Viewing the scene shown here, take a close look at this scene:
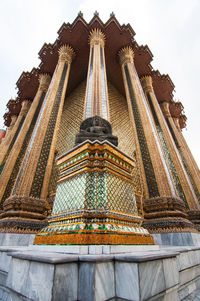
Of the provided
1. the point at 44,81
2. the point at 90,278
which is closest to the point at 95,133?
the point at 90,278

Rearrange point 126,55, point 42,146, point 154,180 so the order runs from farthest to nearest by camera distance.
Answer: point 126,55, point 42,146, point 154,180

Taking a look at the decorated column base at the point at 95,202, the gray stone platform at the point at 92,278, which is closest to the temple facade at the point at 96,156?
the decorated column base at the point at 95,202

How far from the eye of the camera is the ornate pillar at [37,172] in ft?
8.56

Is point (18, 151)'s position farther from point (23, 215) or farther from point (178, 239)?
point (178, 239)

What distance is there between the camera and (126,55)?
234 inches

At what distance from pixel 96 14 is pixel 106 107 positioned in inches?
181

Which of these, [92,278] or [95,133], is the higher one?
[95,133]

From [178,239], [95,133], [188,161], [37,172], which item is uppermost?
[188,161]

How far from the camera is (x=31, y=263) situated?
66 cm

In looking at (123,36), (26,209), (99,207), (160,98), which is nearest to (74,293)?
(99,207)

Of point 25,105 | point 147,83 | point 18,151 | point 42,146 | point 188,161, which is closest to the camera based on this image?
point 42,146

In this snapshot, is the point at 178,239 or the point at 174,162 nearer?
the point at 178,239

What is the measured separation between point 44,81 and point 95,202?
6563 mm

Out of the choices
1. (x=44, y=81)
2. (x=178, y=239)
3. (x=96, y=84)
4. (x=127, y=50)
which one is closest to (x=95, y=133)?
(x=178, y=239)
